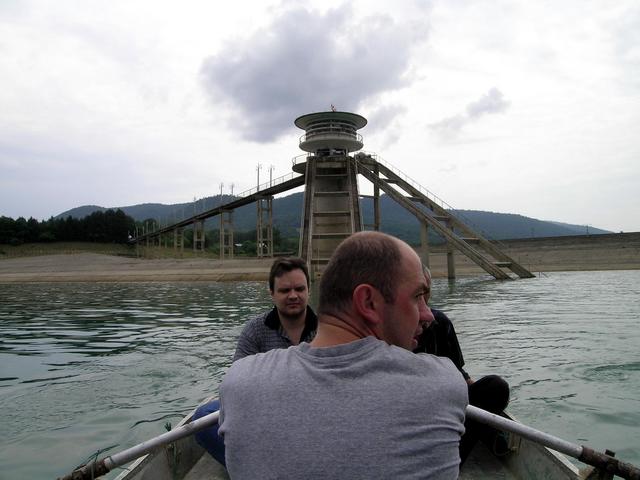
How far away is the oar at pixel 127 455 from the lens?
2734 millimetres

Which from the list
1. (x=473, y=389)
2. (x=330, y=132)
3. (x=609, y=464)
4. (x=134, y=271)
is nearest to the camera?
(x=609, y=464)

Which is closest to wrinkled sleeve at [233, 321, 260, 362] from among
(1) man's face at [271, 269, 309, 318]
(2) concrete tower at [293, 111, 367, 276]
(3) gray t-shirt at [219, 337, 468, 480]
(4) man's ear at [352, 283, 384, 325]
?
(1) man's face at [271, 269, 309, 318]

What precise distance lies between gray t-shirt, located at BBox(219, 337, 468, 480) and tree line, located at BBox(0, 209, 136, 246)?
8276 centimetres

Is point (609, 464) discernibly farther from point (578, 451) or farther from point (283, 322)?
point (283, 322)

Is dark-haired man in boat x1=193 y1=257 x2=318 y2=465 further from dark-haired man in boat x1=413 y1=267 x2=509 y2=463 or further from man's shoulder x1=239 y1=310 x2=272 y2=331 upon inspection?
dark-haired man in boat x1=413 y1=267 x2=509 y2=463

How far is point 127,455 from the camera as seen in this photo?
285cm

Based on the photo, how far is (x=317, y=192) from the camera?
36.7 metres

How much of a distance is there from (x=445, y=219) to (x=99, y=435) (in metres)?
31.6

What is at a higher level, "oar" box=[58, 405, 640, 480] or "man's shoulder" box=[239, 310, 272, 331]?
"man's shoulder" box=[239, 310, 272, 331]

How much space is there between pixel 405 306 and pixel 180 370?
7699mm

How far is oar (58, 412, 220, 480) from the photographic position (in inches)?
108

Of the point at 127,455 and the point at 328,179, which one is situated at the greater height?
the point at 328,179

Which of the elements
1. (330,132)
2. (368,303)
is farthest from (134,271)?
(368,303)

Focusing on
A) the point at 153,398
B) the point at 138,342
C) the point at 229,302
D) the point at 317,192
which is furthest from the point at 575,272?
the point at 153,398
